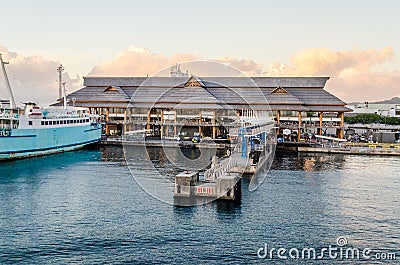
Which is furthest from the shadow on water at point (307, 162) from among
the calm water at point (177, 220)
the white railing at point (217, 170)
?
the white railing at point (217, 170)

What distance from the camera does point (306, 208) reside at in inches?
1024

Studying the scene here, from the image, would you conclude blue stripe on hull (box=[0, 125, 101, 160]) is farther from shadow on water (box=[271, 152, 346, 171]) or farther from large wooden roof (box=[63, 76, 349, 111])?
shadow on water (box=[271, 152, 346, 171])

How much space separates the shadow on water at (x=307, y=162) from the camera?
141 feet

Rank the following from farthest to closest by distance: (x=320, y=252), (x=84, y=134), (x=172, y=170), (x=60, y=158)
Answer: (x=84, y=134)
(x=60, y=158)
(x=172, y=170)
(x=320, y=252)

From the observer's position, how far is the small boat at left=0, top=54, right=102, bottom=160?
155 ft

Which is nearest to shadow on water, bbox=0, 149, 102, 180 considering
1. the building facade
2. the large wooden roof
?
the building facade

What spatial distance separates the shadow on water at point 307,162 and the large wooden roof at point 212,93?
12673 mm

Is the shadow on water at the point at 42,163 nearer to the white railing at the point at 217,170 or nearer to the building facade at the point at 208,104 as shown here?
the building facade at the point at 208,104

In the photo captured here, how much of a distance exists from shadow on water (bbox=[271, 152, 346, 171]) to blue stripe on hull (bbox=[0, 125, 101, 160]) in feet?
87.3

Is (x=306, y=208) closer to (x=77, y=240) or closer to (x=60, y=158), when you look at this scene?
(x=77, y=240)


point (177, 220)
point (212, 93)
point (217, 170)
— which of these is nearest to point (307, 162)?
point (217, 170)

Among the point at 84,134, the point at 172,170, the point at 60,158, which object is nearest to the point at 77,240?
the point at 172,170

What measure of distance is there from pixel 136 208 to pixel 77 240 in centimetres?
597

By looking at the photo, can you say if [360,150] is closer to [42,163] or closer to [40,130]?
[42,163]
